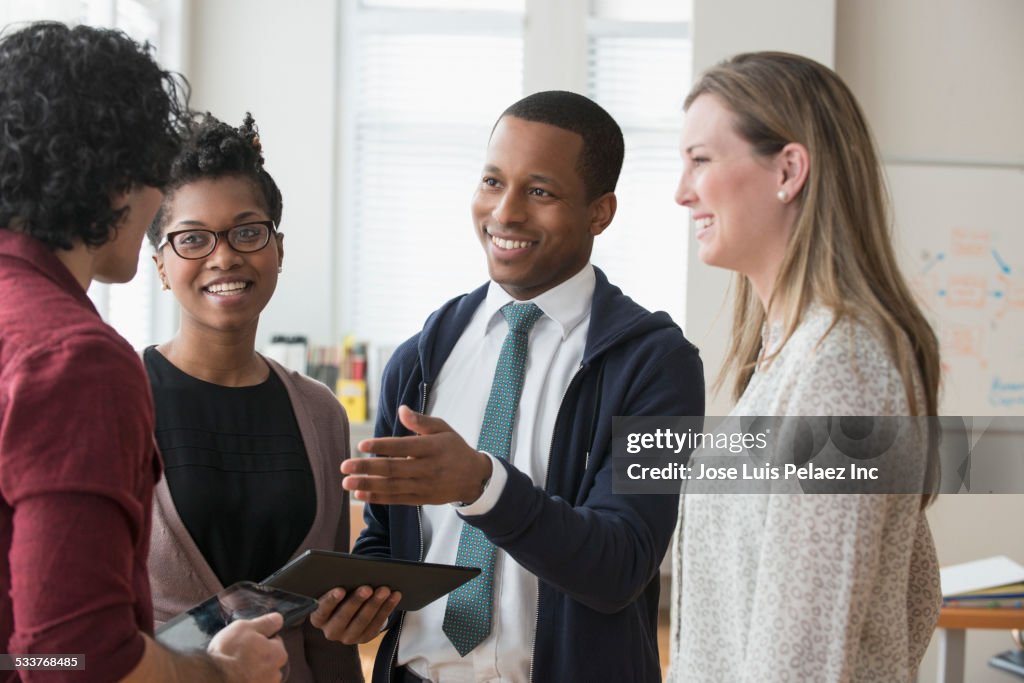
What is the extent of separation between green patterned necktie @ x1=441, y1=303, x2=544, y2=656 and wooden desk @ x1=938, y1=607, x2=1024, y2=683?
63.3 inches

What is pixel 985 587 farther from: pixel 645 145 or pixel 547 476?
pixel 645 145

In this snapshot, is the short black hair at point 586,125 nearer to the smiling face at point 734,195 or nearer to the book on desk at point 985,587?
the smiling face at point 734,195

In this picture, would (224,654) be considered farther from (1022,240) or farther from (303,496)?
(1022,240)

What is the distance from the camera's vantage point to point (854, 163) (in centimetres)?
127

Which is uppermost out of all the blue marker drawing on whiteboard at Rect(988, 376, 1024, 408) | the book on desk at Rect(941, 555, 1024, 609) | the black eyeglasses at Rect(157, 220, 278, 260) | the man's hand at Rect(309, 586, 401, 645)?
the black eyeglasses at Rect(157, 220, 278, 260)

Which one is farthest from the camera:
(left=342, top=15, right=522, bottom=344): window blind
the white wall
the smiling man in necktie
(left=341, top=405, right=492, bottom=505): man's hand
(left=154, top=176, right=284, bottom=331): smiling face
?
(left=342, top=15, right=522, bottom=344): window blind

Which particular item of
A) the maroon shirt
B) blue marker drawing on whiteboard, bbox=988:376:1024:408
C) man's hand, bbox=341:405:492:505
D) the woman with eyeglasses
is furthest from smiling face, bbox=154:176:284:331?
blue marker drawing on whiteboard, bbox=988:376:1024:408

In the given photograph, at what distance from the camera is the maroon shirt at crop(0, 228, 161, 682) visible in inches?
35.6

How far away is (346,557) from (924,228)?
4088 mm

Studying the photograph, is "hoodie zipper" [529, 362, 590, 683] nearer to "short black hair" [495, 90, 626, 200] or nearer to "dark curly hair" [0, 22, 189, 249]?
"short black hair" [495, 90, 626, 200]

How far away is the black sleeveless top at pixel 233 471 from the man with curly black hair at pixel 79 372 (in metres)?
0.47

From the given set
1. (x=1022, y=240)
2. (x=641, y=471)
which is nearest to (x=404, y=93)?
(x=1022, y=240)

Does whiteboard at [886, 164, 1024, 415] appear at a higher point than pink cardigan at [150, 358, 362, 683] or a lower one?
higher

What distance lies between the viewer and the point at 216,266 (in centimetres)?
175
